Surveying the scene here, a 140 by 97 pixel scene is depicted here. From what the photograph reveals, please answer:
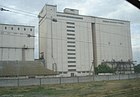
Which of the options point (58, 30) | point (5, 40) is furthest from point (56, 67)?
point (5, 40)

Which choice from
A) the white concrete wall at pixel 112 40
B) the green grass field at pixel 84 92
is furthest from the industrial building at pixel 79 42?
the green grass field at pixel 84 92

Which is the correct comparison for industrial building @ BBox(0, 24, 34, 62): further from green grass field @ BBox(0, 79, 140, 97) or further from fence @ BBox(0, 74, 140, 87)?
green grass field @ BBox(0, 79, 140, 97)

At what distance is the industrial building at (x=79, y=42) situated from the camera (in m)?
106

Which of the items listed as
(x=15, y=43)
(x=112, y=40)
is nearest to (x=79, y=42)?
(x=112, y=40)

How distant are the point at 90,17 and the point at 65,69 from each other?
3367 centimetres

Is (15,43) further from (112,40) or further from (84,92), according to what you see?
(84,92)

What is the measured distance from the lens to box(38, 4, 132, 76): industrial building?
106 m

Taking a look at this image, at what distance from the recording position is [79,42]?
11500 cm

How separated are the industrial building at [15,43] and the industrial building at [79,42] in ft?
34.3

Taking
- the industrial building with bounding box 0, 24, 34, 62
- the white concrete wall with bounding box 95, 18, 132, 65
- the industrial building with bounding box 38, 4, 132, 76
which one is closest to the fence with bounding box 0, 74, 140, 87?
the industrial building with bounding box 0, 24, 34, 62

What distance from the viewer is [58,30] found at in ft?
358

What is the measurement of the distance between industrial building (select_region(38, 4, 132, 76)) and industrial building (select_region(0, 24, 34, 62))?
10451 mm

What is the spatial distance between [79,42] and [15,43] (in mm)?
33768

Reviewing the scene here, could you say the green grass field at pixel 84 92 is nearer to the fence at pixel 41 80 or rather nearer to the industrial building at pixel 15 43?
the fence at pixel 41 80
